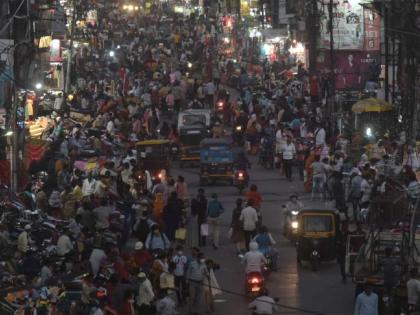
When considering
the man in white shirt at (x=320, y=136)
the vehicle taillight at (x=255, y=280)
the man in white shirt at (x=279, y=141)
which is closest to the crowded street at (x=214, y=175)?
the vehicle taillight at (x=255, y=280)

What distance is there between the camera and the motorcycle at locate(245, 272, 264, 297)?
985 inches

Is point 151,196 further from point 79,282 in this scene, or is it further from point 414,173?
point 79,282

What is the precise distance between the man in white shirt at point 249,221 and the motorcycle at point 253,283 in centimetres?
391

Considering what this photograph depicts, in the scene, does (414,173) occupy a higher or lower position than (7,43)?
lower

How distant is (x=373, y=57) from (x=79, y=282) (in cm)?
3444

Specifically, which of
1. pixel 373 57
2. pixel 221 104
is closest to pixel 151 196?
pixel 221 104

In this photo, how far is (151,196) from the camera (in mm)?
32750

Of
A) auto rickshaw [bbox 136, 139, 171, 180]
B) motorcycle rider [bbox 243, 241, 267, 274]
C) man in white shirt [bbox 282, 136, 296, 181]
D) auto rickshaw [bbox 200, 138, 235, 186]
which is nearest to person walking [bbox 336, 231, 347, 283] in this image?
motorcycle rider [bbox 243, 241, 267, 274]

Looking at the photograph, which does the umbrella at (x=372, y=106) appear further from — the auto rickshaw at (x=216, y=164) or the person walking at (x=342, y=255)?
the person walking at (x=342, y=255)

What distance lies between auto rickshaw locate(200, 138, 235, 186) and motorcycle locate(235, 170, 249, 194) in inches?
33.3

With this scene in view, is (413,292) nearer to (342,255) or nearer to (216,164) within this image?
(342,255)

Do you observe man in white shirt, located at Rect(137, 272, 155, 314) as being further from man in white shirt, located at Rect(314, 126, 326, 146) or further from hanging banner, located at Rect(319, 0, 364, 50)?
hanging banner, located at Rect(319, 0, 364, 50)

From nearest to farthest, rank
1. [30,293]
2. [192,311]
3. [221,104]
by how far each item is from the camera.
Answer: [30,293] < [192,311] < [221,104]

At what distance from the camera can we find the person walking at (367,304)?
21.0 m
